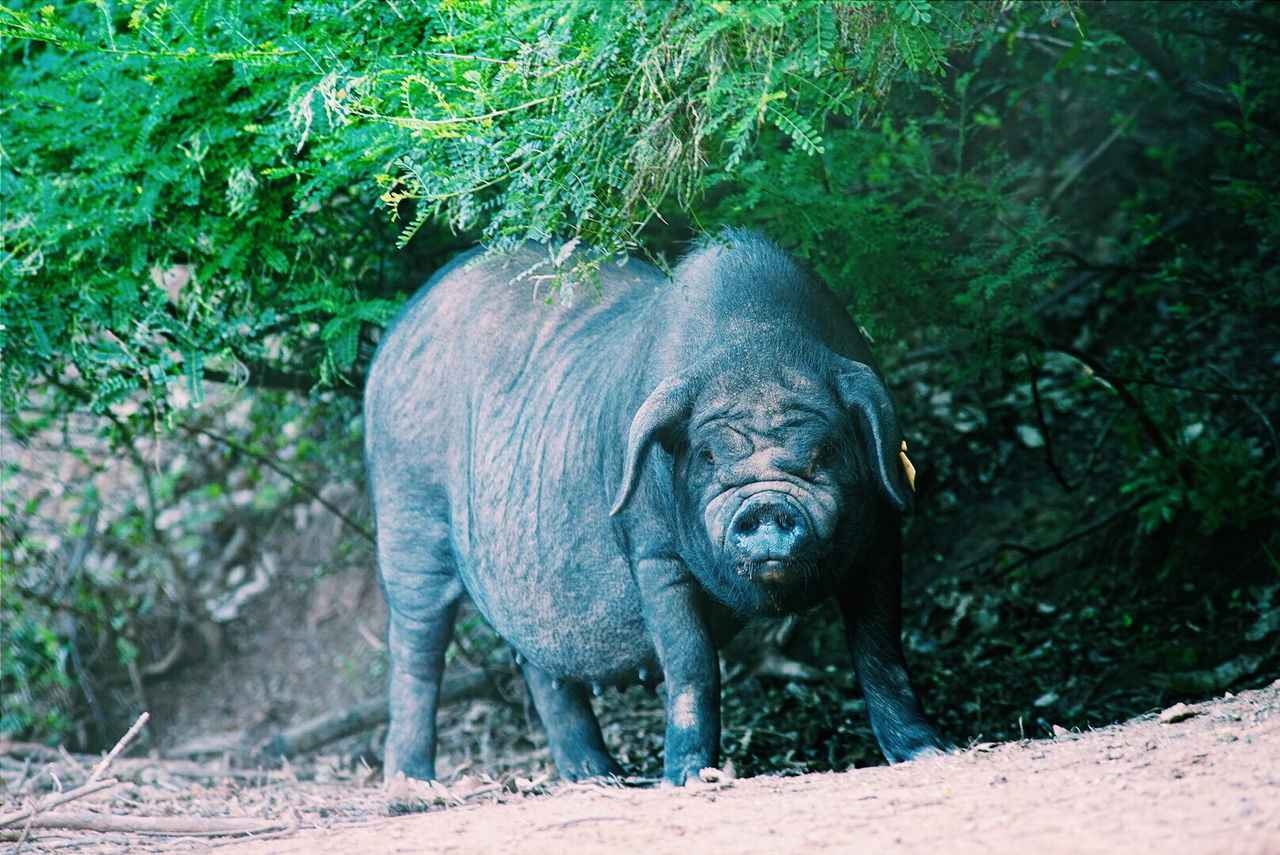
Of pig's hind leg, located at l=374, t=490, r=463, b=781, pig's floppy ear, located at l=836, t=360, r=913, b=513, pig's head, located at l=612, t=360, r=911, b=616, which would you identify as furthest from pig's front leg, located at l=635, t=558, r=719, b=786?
pig's hind leg, located at l=374, t=490, r=463, b=781

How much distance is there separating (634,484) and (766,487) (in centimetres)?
47

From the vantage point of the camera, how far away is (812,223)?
220 inches

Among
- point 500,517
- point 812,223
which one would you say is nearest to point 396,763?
point 500,517

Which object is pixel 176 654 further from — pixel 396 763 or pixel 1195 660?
pixel 1195 660

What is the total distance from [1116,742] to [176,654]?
6810 mm

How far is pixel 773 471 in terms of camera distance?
4.24 m

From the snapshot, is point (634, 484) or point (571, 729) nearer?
point (634, 484)

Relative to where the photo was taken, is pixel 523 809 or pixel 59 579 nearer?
pixel 523 809

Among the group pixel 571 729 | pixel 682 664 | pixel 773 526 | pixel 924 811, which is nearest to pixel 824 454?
pixel 773 526

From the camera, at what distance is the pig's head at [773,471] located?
4191mm

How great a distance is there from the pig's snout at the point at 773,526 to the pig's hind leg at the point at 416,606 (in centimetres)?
214

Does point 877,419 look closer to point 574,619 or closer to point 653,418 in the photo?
point 653,418

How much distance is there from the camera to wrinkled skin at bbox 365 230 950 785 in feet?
14.3

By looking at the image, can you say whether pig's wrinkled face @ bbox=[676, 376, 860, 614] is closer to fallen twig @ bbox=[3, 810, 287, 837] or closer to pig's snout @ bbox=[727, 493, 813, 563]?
pig's snout @ bbox=[727, 493, 813, 563]
